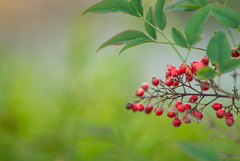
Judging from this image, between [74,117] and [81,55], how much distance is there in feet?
1.46

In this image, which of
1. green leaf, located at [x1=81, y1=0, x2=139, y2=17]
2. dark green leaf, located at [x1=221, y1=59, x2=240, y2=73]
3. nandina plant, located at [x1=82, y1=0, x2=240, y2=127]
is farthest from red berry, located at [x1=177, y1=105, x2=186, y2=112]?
green leaf, located at [x1=81, y1=0, x2=139, y2=17]

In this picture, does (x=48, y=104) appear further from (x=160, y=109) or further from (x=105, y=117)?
(x=160, y=109)

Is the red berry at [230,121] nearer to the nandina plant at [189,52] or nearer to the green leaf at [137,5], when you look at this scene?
the nandina plant at [189,52]

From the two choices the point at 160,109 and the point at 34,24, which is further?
the point at 34,24

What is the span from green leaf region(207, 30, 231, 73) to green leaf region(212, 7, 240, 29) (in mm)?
68

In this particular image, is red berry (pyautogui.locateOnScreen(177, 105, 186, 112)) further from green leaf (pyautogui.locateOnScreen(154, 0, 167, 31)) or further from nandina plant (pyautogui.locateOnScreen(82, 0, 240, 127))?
green leaf (pyautogui.locateOnScreen(154, 0, 167, 31))

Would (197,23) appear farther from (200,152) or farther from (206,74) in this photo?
(200,152)

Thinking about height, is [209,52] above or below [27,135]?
below

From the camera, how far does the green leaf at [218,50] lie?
1.80 feet

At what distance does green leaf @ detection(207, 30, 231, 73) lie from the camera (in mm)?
548

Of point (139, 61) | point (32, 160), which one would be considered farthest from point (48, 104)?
point (139, 61)

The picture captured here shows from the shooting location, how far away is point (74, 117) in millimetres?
1467

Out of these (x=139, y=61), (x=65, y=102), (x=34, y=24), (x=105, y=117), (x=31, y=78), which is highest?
(x=34, y=24)

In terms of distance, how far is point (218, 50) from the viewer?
1.81 feet
